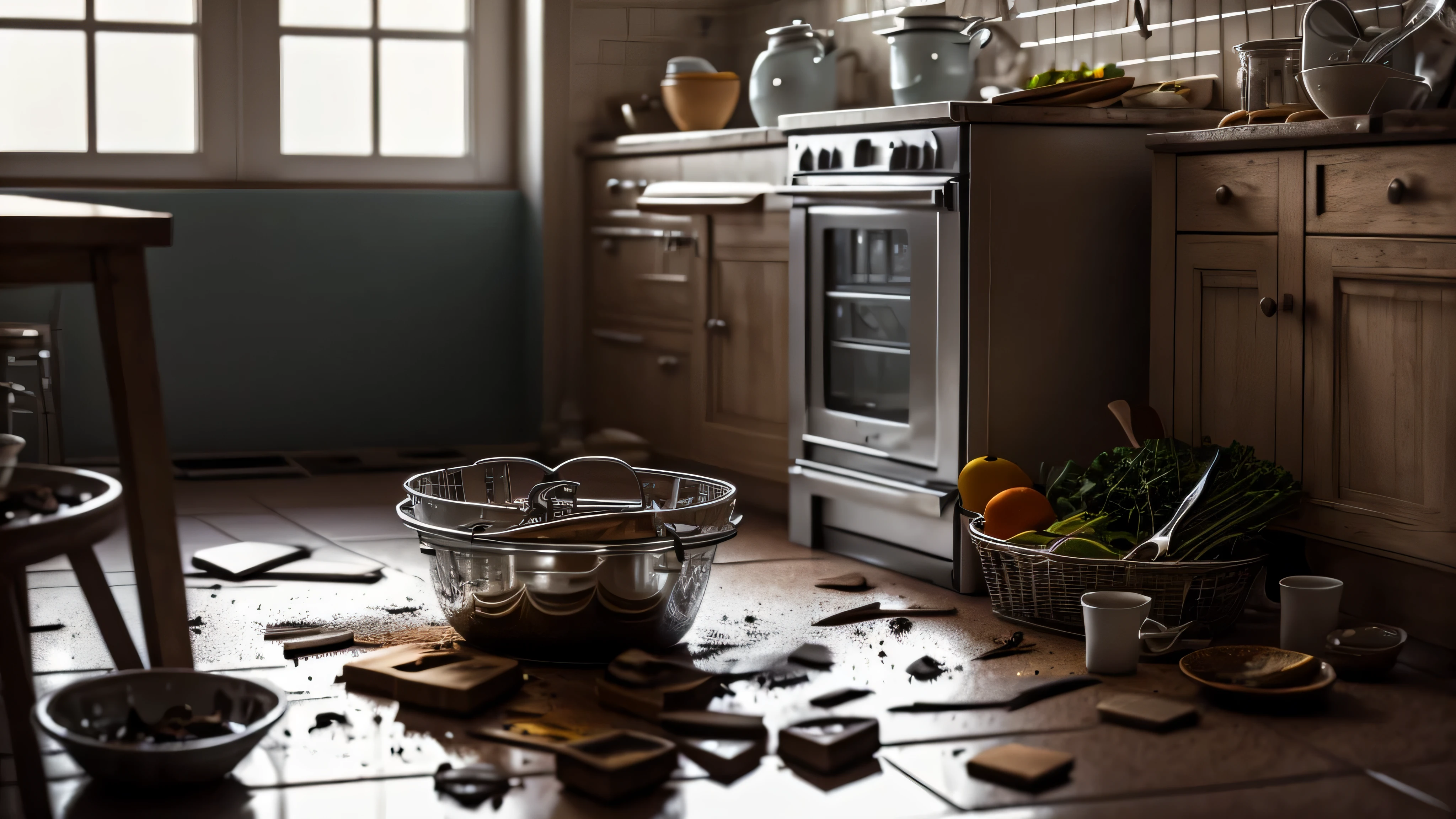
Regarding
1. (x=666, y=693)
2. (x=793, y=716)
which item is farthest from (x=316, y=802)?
(x=793, y=716)

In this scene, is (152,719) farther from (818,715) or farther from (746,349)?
(746,349)

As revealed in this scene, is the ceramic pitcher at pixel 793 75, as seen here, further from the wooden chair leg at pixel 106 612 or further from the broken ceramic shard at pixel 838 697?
the wooden chair leg at pixel 106 612

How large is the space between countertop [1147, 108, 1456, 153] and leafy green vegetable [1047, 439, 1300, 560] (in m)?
0.56

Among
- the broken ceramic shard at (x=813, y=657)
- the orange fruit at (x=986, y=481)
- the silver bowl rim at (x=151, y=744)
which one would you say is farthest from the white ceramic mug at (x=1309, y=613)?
the silver bowl rim at (x=151, y=744)

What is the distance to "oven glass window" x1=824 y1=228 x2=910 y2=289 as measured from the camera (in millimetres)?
3055

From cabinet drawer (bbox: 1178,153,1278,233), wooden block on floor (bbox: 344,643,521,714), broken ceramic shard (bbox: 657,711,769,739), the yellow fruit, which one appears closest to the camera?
broken ceramic shard (bbox: 657,711,769,739)

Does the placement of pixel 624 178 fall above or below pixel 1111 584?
above

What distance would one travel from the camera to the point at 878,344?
3.17 m

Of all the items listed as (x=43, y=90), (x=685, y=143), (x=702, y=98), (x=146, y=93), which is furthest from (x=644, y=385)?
(x=43, y=90)

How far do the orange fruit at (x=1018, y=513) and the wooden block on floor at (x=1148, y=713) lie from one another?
0.53 m

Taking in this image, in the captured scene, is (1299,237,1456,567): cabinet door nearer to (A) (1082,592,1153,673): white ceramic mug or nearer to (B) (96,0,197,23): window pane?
(A) (1082,592,1153,673): white ceramic mug

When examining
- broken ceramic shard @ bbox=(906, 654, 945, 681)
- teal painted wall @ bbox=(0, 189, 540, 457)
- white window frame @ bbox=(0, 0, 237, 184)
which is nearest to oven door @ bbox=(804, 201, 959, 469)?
broken ceramic shard @ bbox=(906, 654, 945, 681)

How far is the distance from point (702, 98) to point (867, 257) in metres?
1.48

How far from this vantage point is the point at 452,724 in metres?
2.08
